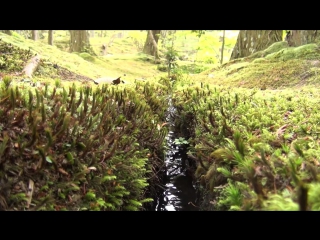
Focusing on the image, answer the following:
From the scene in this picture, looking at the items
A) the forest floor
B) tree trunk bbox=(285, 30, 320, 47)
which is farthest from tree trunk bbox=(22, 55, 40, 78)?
tree trunk bbox=(285, 30, 320, 47)

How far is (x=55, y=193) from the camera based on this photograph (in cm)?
245

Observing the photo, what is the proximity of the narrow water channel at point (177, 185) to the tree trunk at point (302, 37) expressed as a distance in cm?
666

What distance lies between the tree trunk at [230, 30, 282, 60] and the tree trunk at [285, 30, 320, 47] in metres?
2.39

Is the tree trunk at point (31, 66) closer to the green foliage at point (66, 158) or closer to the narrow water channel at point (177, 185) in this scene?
the narrow water channel at point (177, 185)

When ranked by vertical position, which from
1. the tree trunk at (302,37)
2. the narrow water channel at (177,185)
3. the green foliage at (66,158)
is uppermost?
the tree trunk at (302,37)

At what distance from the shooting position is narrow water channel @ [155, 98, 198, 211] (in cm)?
431

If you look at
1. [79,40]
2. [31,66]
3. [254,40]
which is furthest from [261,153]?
[79,40]

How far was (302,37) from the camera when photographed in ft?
34.1

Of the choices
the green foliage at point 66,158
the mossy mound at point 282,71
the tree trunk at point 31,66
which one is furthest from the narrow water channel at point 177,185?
the tree trunk at point 31,66

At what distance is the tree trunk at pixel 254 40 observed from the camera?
13766mm
